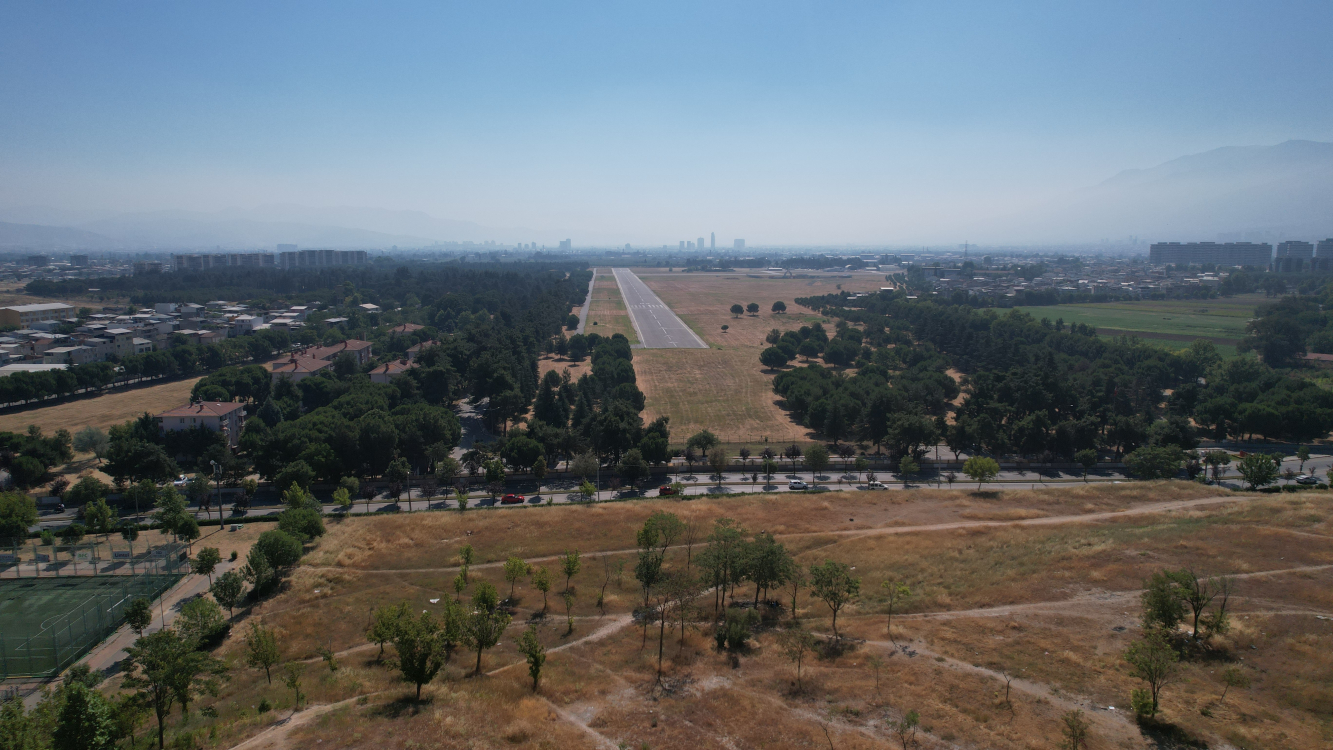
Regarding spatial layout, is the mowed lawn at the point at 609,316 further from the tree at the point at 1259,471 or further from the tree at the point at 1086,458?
the tree at the point at 1259,471

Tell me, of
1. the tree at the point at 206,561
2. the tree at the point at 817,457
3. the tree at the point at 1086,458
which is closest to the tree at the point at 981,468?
the tree at the point at 817,457

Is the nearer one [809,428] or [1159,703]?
[1159,703]

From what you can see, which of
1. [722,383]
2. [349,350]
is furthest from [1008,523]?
[349,350]

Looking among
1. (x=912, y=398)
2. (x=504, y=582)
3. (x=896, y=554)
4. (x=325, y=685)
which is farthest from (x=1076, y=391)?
(x=325, y=685)

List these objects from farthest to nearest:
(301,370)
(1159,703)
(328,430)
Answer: (301,370)
(328,430)
(1159,703)

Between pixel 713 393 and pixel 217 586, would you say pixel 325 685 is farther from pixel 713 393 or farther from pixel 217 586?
pixel 713 393

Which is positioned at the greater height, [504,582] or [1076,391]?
[1076,391]
